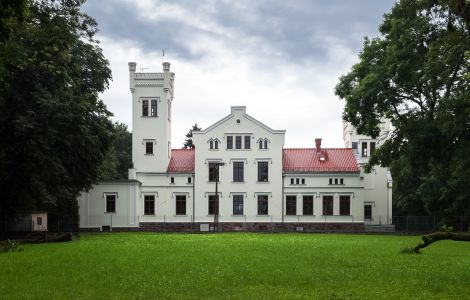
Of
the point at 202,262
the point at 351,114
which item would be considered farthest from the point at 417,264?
the point at 351,114

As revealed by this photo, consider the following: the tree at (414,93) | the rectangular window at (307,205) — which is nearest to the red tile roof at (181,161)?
the rectangular window at (307,205)

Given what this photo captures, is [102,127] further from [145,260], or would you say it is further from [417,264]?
[417,264]

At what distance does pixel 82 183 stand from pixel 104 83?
923 centimetres

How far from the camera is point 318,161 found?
57.7 metres

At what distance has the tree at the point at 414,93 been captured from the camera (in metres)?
29.8

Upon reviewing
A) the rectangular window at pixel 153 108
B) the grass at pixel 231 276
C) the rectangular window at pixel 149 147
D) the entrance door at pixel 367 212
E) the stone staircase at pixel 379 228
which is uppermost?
the rectangular window at pixel 153 108

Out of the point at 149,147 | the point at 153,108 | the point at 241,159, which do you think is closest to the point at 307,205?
the point at 241,159

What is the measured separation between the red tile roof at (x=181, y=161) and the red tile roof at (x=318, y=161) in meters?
8.65

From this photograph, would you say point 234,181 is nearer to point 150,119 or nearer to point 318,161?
point 318,161

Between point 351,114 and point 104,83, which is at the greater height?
point 104,83

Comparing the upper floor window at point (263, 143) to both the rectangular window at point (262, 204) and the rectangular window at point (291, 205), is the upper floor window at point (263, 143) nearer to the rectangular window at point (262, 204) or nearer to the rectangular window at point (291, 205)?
the rectangular window at point (262, 204)

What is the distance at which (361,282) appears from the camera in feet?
43.0

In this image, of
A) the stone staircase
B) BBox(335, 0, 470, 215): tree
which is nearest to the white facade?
the stone staircase

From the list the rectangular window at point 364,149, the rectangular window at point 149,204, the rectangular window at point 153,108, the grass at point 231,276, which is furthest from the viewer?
the rectangular window at point 364,149
